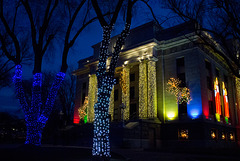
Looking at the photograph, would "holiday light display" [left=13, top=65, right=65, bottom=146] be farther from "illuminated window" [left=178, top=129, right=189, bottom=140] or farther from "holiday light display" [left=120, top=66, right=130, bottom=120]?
"illuminated window" [left=178, top=129, right=189, bottom=140]

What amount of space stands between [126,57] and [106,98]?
23250 mm

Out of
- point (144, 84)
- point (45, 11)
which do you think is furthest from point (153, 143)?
point (45, 11)

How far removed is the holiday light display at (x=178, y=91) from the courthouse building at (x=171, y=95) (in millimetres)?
466

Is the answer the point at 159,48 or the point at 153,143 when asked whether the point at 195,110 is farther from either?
the point at 159,48

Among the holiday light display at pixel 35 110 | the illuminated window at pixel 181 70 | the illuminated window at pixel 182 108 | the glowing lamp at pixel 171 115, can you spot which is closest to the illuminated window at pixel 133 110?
the glowing lamp at pixel 171 115

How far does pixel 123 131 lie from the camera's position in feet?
75.5

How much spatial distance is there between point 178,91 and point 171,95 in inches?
48.0

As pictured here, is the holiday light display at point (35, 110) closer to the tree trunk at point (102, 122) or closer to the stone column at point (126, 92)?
Answer: the tree trunk at point (102, 122)

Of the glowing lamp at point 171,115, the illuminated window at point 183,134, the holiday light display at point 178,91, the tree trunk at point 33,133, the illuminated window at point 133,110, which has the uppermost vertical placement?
the holiday light display at point 178,91

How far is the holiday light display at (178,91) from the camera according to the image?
86.2ft

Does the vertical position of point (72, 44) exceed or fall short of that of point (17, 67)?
it exceeds it

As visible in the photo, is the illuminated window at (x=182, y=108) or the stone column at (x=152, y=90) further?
the stone column at (x=152, y=90)

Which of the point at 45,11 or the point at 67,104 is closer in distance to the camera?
the point at 45,11

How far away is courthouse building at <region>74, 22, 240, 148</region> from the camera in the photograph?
25.1 m
